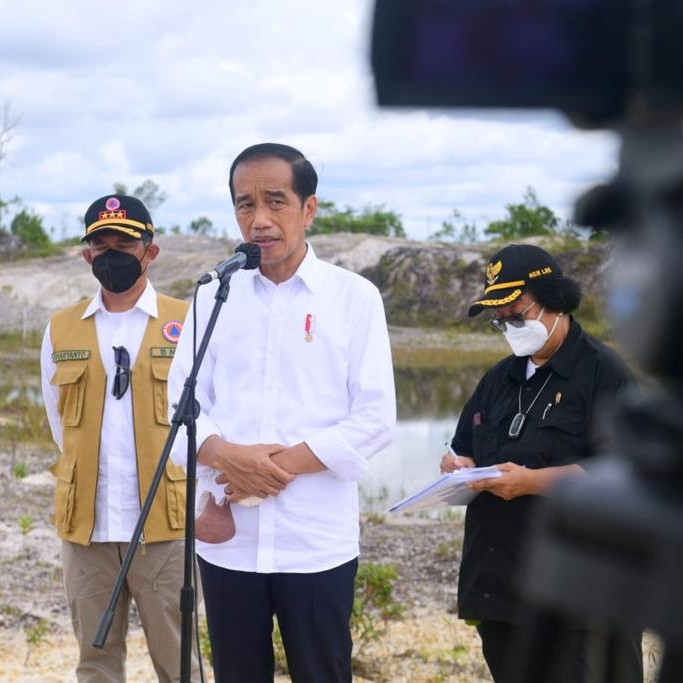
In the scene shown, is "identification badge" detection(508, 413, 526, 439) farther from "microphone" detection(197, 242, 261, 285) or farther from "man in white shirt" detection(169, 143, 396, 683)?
"microphone" detection(197, 242, 261, 285)

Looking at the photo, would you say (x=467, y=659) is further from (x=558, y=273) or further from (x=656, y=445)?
(x=656, y=445)

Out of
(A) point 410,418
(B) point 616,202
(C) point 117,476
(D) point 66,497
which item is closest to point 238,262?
(C) point 117,476

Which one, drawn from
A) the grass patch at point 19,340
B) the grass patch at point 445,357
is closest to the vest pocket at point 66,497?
the grass patch at point 445,357

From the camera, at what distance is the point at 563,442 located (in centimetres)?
331

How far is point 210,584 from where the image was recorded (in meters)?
3.41

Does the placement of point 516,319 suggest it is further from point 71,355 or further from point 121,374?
point 71,355

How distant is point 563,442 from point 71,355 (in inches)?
69.6

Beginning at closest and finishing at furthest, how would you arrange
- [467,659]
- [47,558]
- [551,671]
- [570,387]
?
[551,671] → [570,387] → [467,659] → [47,558]

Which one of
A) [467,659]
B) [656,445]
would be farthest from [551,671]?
[467,659]

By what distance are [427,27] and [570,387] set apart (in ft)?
8.22

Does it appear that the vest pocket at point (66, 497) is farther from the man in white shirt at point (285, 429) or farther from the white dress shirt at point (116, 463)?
the man in white shirt at point (285, 429)

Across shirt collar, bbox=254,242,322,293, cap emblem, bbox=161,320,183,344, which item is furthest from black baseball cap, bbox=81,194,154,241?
shirt collar, bbox=254,242,322,293

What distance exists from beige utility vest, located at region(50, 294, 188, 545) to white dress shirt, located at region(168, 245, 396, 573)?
38 cm

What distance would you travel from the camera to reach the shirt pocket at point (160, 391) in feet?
12.9
